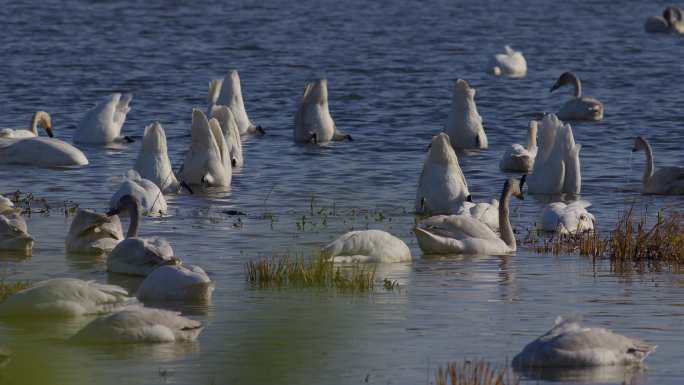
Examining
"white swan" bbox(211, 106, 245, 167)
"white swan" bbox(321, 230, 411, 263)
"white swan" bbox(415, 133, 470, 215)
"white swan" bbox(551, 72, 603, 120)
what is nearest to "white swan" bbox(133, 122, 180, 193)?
"white swan" bbox(211, 106, 245, 167)

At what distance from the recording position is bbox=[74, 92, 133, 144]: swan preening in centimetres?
2222

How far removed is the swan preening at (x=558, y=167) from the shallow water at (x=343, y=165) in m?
0.45

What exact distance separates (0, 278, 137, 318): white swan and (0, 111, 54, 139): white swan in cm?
1113

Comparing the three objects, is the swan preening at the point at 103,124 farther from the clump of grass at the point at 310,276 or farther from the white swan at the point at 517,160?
the clump of grass at the point at 310,276

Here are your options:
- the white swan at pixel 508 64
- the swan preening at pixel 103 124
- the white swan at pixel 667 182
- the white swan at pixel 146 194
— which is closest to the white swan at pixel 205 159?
the white swan at pixel 146 194

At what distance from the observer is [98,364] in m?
8.02

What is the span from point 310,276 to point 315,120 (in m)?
12.1

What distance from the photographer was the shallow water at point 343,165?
8047 mm

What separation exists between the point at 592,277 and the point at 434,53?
2480cm

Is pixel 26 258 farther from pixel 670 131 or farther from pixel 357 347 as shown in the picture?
pixel 670 131

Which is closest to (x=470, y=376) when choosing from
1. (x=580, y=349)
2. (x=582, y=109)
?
(x=580, y=349)

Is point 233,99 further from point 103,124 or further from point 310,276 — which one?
point 310,276

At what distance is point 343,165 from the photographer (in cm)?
2045

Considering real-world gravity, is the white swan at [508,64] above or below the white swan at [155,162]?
above
